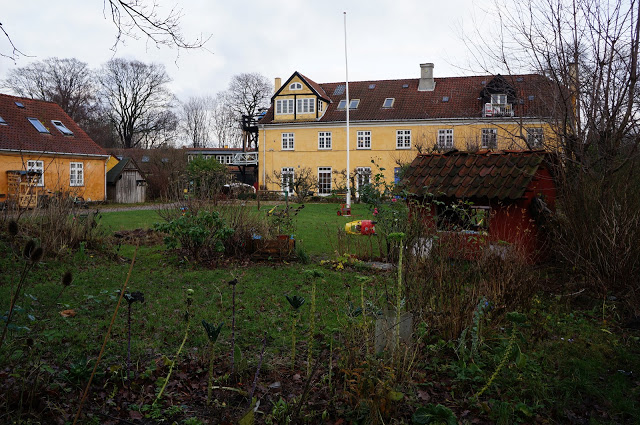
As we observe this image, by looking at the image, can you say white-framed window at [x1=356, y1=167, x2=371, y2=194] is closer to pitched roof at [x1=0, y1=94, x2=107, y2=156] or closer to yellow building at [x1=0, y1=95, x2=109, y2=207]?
yellow building at [x1=0, y1=95, x2=109, y2=207]

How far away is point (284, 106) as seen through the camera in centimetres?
3731

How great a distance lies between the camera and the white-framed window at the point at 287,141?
1468 inches

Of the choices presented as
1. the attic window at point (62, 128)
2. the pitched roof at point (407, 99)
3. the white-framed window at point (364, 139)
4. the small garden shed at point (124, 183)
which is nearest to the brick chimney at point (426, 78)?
the pitched roof at point (407, 99)

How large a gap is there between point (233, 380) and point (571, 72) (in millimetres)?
6931

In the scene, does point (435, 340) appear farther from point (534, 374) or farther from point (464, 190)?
point (464, 190)

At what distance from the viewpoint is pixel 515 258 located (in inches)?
216

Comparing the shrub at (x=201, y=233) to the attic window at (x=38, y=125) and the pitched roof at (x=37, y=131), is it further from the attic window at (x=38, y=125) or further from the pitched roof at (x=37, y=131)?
the attic window at (x=38, y=125)

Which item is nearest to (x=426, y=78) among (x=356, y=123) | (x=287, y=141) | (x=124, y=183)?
(x=356, y=123)

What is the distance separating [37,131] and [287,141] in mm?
17684

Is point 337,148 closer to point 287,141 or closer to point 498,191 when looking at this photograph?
point 287,141

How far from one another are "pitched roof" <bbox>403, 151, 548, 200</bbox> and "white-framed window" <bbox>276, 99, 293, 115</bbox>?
A: 96.7 feet

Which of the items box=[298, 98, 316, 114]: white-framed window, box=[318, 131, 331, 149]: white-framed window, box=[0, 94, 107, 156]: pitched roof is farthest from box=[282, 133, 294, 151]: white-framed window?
box=[0, 94, 107, 156]: pitched roof

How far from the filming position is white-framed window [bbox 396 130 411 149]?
113 ft

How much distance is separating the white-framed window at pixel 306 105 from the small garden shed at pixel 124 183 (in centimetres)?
1358
